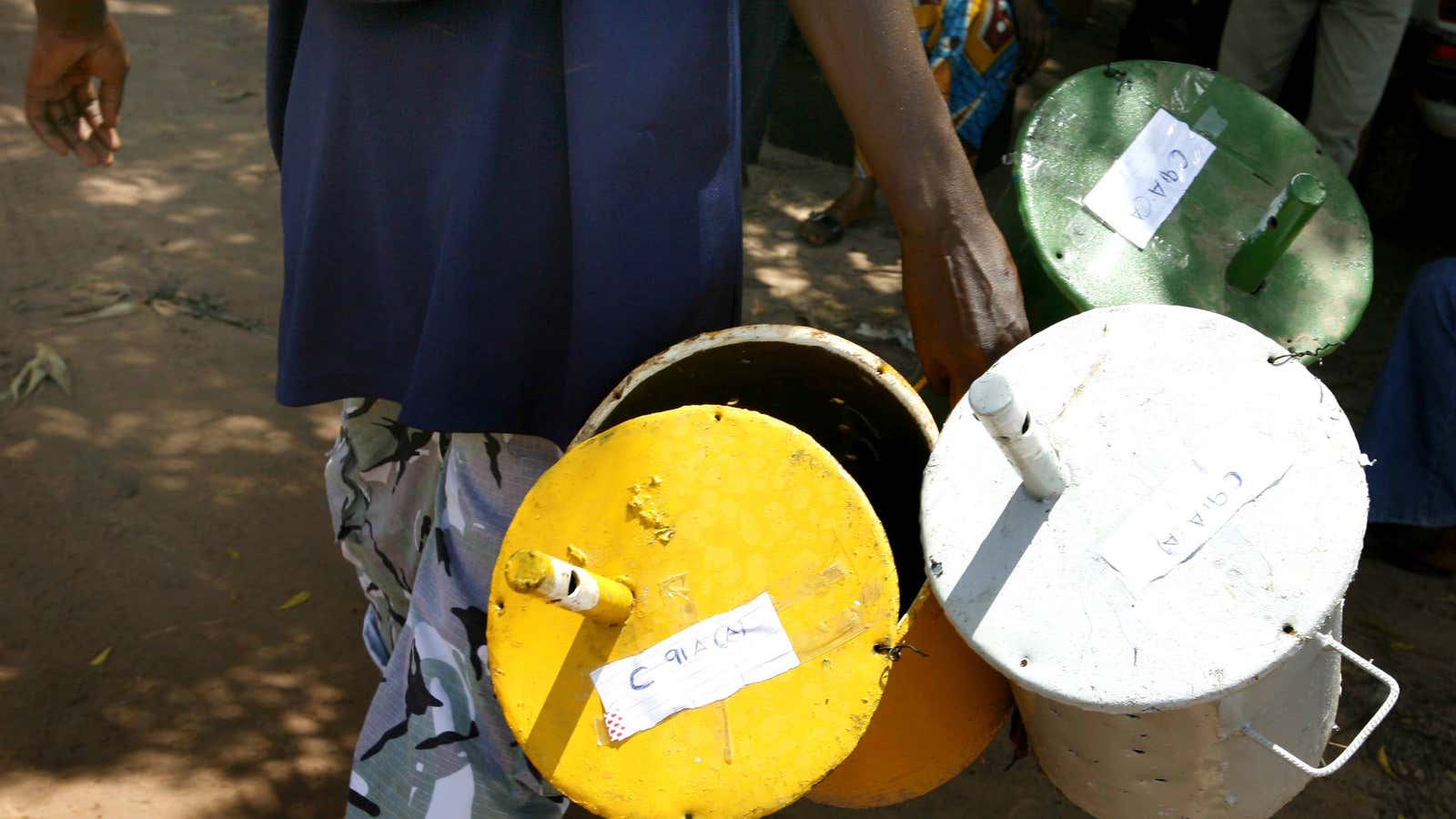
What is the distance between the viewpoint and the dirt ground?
255 cm

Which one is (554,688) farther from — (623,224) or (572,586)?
(623,224)

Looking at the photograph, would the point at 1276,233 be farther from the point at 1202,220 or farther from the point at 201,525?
the point at 201,525

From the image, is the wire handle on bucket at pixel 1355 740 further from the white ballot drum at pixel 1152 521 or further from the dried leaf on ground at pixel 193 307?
the dried leaf on ground at pixel 193 307

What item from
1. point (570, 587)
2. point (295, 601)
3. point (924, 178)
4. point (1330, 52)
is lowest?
point (295, 601)

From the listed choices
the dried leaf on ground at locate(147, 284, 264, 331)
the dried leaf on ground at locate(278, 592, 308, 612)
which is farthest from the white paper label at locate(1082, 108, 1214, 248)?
the dried leaf on ground at locate(147, 284, 264, 331)

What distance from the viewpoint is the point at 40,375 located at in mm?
3441

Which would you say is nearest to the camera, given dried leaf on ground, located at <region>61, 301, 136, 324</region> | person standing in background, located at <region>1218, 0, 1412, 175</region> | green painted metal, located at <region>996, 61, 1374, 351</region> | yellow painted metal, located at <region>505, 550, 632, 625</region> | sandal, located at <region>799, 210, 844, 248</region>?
yellow painted metal, located at <region>505, 550, 632, 625</region>

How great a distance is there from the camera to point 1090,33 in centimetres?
589

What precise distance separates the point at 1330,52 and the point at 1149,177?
2601mm

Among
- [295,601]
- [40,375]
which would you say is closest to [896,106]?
[295,601]

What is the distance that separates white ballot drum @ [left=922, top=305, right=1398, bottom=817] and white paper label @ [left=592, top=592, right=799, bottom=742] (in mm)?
205

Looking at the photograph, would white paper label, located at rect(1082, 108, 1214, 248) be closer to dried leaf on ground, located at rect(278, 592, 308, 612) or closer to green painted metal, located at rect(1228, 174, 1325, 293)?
green painted metal, located at rect(1228, 174, 1325, 293)

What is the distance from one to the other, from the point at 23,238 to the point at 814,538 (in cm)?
368

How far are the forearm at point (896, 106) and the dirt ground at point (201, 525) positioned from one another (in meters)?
1.47
